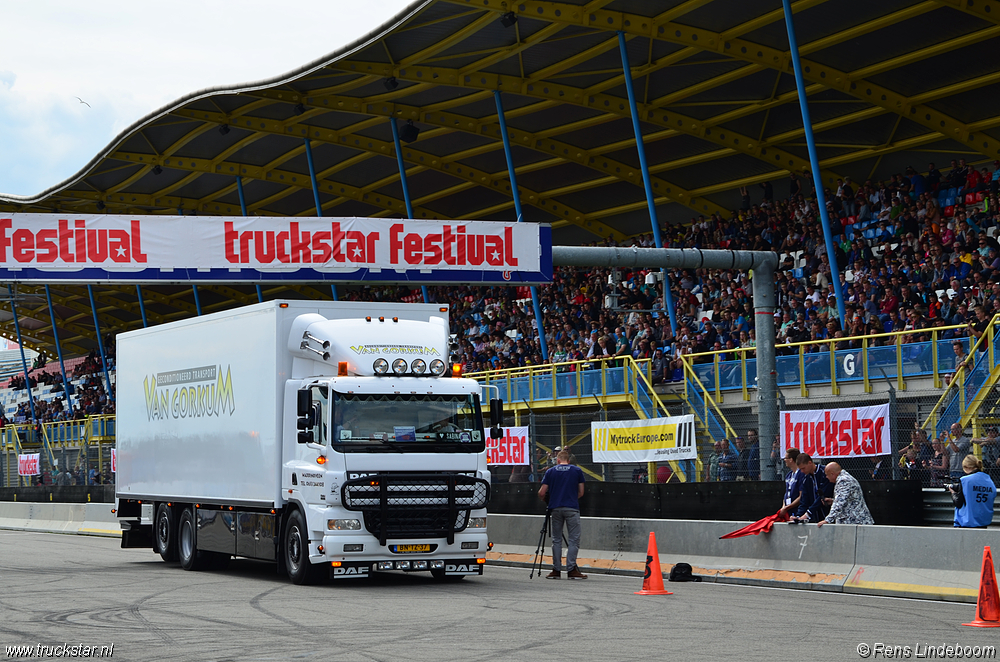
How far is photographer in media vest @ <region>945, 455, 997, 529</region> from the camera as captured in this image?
47.2 feet

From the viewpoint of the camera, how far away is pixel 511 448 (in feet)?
79.1

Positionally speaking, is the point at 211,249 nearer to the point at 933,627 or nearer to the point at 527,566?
the point at 527,566

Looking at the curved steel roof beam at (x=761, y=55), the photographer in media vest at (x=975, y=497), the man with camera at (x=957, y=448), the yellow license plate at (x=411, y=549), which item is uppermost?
the curved steel roof beam at (x=761, y=55)

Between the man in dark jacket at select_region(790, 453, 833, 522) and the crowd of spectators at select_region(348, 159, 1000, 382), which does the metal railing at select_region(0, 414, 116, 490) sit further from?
the man in dark jacket at select_region(790, 453, 833, 522)

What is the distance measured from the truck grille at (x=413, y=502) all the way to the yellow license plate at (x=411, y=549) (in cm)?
13

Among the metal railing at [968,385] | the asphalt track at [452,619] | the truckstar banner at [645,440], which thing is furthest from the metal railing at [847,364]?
the asphalt track at [452,619]

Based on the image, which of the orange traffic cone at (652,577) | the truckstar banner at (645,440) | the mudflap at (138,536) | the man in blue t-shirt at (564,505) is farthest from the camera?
the mudflap at (138,536)

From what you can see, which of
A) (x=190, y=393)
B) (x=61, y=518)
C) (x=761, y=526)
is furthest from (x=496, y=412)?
(x=61, y=518)

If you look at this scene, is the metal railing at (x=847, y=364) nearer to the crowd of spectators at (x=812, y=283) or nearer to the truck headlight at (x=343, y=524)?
the crowd of spectators at (x=812, y=283)

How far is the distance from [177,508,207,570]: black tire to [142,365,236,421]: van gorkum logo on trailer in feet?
5.26

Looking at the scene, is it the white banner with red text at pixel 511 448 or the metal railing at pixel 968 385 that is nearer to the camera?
the metal railing at pixel 968 385

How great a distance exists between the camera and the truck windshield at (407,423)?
1554 cm

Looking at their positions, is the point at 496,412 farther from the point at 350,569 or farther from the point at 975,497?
the point at 975,497

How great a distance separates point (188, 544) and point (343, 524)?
5.03m
